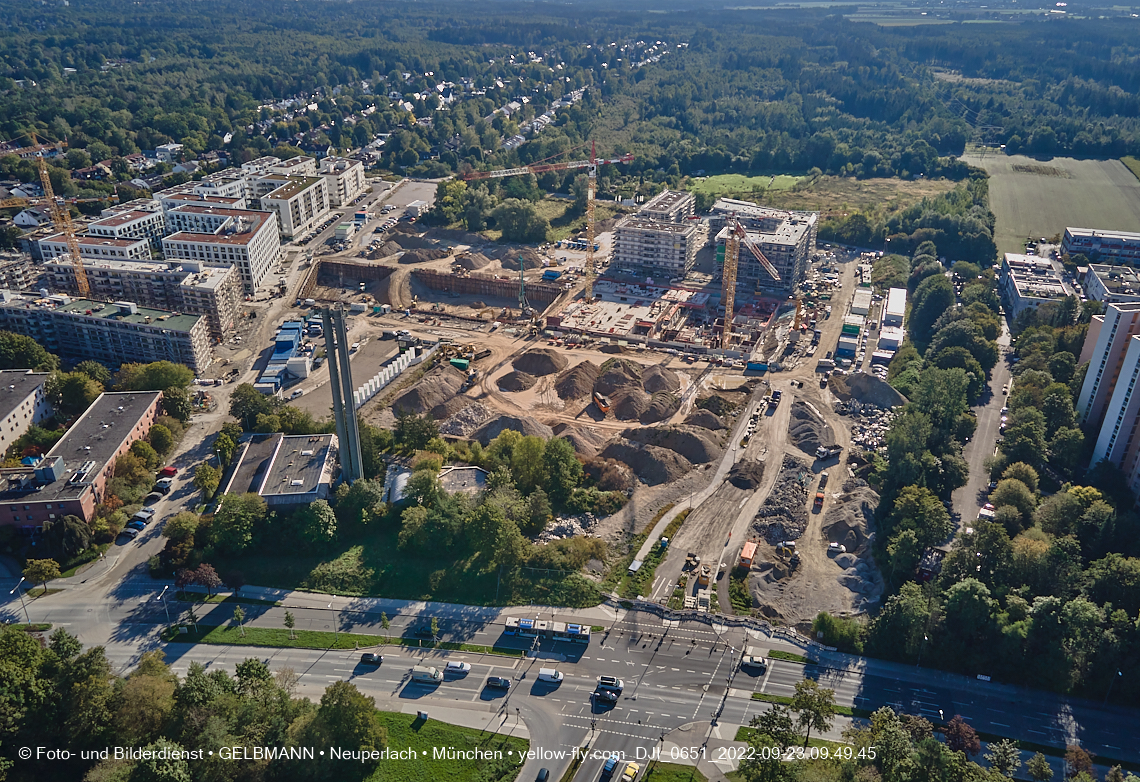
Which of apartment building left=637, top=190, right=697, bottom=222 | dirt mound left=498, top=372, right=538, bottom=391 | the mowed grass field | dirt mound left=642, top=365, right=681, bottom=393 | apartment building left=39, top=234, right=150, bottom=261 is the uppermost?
apartment building left=39, top=234, right=150, bottom=261

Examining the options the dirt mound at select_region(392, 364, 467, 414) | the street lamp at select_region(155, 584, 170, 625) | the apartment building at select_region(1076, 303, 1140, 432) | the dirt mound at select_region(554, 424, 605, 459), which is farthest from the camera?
the dirt mound at select_region(392, 364, 467, 414)

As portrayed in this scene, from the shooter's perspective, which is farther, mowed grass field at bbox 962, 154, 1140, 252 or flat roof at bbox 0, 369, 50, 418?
mowed grass field at bbox 962, 154, 1140, 252

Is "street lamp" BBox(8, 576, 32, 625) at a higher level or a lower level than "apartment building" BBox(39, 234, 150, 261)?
lower

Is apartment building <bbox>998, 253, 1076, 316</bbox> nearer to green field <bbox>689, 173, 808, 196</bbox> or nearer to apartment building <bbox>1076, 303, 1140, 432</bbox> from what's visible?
apartment building <bbox>1076, 303, 1140, 432</bbox>

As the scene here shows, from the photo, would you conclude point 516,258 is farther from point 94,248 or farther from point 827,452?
point 827,452

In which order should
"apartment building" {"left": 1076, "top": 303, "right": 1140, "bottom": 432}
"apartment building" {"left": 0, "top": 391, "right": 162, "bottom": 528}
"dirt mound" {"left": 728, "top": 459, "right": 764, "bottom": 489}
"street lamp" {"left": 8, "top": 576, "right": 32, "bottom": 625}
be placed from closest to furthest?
1. "street lamp" {"left": 8, "top": 576, "right": 32, "bottom": 625}
2. "apartment building" {"left": 0, "top": 391, "right": 162, "bottom": 528}
3. "apartment building" {"left": 1076, "top": 303, "right": 1140, "bottom": 432}
4. "dirt mound" {"left": 728, "top": 459, "right": 764, "bottom": 489}

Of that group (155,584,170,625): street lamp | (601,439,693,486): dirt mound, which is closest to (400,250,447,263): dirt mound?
(601,439,693,486): dirt mound

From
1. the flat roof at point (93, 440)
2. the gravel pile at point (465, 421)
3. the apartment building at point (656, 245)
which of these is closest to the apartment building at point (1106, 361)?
the apartment building at point (656, 245)
